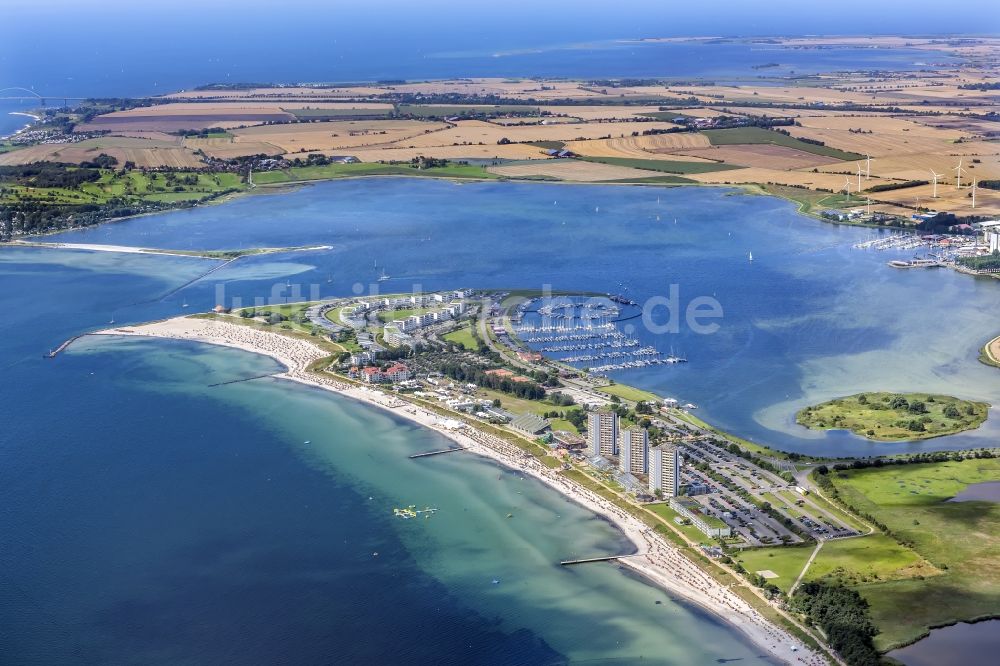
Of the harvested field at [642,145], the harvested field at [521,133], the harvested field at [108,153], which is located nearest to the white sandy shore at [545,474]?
the harvested field at [108,153]

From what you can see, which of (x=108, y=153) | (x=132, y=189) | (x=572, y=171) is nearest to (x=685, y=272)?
(x=572, y=171)

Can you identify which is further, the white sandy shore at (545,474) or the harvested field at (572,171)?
the harvested field at (572,171)

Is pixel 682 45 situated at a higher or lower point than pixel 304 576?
higher

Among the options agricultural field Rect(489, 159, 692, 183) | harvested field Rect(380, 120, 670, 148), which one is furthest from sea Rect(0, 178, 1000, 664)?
harvested field Rect(380, 120, 670, 148)

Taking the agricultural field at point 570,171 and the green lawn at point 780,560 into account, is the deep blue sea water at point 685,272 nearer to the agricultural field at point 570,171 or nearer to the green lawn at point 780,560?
the agricultural field at point 570,171

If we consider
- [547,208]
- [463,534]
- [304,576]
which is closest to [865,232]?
[547,208]

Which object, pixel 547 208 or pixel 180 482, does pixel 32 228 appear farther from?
pixel 180 482

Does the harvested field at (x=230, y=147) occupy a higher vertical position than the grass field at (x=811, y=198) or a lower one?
higher
